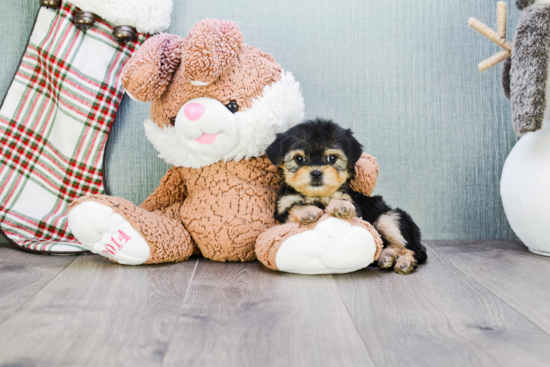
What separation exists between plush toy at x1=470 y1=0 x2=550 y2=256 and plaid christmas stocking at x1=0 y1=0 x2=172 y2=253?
1.23 meters

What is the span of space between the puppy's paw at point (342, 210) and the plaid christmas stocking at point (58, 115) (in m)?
0.98

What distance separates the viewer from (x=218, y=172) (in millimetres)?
1526

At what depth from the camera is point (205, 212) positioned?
1.49m

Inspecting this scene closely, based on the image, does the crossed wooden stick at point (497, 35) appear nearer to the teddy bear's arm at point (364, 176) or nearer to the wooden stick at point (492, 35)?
the wooden stick at point (492, 35)

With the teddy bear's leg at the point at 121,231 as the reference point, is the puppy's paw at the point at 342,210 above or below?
above

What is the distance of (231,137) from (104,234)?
47cm

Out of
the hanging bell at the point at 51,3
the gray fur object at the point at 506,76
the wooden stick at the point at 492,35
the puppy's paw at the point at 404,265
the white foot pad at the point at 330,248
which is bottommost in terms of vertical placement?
the puppy's paw at the point at 404,265

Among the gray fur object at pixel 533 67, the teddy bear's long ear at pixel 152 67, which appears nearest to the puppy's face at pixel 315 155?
the teddy bear's long ear at pixel 152 67

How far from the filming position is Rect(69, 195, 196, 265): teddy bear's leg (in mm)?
1343

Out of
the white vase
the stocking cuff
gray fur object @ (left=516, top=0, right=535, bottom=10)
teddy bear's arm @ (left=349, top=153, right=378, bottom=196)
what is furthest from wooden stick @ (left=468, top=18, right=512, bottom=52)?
the stocking cuff

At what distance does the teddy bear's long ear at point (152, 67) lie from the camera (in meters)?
1.41

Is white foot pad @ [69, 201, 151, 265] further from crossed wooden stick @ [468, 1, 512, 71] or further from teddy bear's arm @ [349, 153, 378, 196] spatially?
crossed wooden stick @ [468, 1, 512, 71]

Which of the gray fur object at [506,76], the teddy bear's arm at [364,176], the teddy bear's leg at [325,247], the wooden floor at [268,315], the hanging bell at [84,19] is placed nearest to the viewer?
the wooden floor at [268,315]

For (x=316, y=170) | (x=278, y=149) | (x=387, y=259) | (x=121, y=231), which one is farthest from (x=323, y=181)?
(x=121, y=231)
